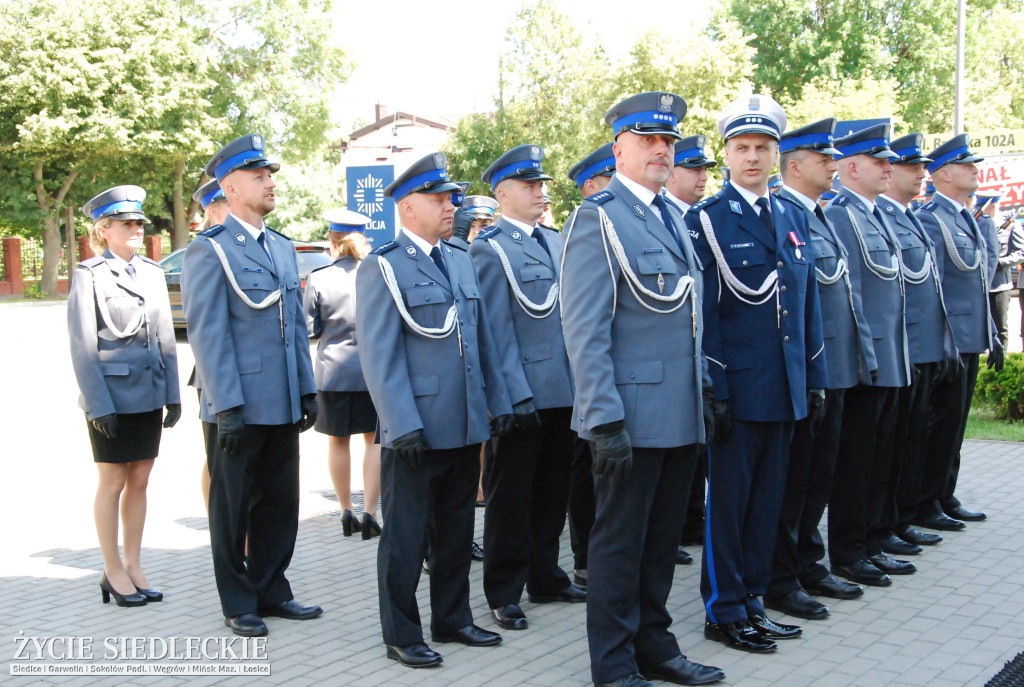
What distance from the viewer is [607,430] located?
4.18 meters

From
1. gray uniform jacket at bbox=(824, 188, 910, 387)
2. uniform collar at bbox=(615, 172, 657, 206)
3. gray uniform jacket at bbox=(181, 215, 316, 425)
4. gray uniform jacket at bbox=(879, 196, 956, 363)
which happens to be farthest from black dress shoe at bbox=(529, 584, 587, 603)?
gray uniform jacket at bbox=(879, 196, 956, 363)

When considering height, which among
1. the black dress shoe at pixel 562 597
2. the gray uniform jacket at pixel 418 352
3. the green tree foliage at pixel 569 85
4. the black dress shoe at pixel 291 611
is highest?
the green tree foliage at pixel 569 85

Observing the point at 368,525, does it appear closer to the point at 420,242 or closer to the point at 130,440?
the point at 130,440

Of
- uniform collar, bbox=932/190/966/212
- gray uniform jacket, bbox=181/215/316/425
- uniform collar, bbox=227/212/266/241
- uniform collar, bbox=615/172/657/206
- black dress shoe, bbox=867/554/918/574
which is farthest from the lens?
uniform collar, bbox=932/190/966/212

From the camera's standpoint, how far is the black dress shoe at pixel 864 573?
5.81 metres

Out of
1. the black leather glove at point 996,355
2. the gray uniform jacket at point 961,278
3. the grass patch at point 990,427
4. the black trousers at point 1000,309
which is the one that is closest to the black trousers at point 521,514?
the gray uniform jacket at point 961,278

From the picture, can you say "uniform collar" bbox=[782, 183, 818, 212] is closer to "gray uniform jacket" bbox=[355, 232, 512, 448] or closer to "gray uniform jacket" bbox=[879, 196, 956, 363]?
"gray uniform jacket" bbox=[879, 196, 956, 363]

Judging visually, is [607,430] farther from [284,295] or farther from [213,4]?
→ [213,4]

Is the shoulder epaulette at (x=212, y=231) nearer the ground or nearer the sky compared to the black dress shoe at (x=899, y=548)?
nearer the sky

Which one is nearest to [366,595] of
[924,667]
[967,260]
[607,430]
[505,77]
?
[607,430]

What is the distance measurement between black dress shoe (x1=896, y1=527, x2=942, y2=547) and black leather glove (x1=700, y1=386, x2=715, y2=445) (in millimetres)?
2718

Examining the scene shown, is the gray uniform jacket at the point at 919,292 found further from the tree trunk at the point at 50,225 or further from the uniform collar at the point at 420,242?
the tree trunk at the point at 50,225

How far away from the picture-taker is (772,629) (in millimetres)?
4949

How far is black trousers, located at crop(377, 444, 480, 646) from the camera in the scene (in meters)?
4.74
